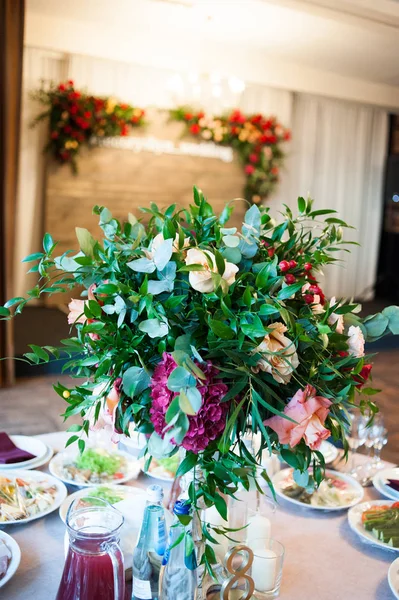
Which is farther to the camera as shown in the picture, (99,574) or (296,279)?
(296,279)

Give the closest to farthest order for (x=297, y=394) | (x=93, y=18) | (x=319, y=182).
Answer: (x=297, y=394), (x=93, y=18), (x=319, y=182)

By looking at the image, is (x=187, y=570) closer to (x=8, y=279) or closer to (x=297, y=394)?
(x=297, y=394)

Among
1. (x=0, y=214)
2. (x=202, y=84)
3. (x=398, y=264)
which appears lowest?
(x=398, y=264)

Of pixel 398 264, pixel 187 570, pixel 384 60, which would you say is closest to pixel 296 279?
pixel 187 570

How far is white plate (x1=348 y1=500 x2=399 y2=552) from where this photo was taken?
137 cm

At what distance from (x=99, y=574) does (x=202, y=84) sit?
5985mm

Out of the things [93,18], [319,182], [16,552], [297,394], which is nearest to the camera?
[297,394]

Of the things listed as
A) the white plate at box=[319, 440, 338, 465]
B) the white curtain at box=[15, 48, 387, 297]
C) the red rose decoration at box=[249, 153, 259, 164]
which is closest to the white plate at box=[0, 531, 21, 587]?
the white plate at box=[319, 440, 338, 465]

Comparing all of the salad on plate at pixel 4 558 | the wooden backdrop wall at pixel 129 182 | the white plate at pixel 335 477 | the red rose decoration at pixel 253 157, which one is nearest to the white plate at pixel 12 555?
the salad on plate at pixel 4 558

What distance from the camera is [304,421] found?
3.17 ft

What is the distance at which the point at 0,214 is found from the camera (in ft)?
13.9

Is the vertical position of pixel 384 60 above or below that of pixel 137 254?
above

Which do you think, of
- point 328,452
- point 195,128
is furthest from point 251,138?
point 328,452

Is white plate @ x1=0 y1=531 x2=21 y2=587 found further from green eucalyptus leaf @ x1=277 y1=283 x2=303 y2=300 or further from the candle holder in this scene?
green eucalyptus leaf @ x1=277 y1=283 x2=303 y2=300
